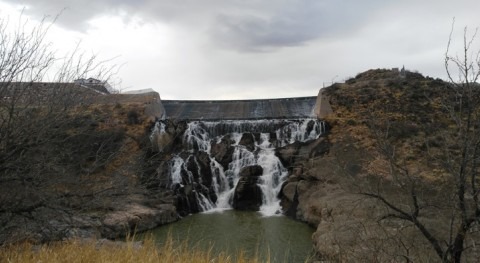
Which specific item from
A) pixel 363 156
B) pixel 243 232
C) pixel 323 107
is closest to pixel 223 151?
pixel 363 156

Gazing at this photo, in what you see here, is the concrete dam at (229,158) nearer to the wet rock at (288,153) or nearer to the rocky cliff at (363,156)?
the wet rock at (288,153)

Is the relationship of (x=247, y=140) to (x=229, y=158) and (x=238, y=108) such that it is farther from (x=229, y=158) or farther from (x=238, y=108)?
(x=238, y=108)

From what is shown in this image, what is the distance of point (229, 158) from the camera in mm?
23562

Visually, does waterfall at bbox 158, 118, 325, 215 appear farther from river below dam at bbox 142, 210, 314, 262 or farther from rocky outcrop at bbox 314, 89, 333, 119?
river below dam at bbox 142, 210, 314, 262

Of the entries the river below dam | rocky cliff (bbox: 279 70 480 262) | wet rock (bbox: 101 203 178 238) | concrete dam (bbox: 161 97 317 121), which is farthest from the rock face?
concrete dam (bbox: 161 97 317 121)

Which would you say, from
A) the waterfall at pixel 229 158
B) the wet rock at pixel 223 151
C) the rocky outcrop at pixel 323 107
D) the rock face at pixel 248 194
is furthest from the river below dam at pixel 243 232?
the rocky outcrop at pixel 323 107

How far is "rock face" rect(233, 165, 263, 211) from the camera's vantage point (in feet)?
68.0

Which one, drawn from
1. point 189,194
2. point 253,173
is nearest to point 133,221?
point 189,194

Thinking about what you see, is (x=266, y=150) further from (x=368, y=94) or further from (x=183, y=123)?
(x=368, y=94)

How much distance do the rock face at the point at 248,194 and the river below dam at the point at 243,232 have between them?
1.14 metres

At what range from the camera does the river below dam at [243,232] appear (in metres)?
12.3

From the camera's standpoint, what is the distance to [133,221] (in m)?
15.7

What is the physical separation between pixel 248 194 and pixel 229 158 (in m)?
3.26

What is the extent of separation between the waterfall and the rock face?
23cm
